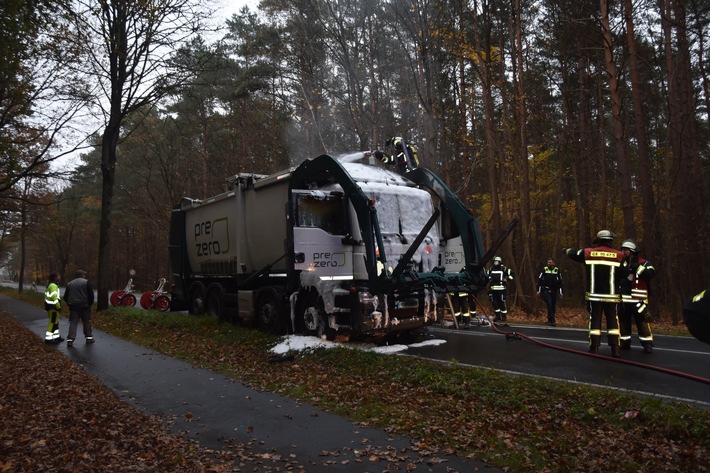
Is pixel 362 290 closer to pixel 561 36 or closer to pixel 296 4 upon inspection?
pixel 561 36

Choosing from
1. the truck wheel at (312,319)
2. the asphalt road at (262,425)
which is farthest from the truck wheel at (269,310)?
the asphalt road at (262,425)

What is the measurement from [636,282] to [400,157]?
5.22 m

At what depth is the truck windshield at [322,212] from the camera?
980cm

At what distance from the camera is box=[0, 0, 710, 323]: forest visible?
15.1 meters

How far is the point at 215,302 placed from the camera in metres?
13.8

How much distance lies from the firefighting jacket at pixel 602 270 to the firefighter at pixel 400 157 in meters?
4.29

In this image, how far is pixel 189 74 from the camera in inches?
750

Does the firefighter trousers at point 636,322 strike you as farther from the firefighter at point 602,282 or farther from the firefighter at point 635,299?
the firefighter at point 602,282

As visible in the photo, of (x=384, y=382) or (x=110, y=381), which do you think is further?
(x=110, y=381)

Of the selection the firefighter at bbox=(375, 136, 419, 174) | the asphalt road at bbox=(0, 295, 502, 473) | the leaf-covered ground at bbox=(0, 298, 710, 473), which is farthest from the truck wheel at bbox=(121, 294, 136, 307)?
the firefighter at bbox=(375, 136, 419, 174)

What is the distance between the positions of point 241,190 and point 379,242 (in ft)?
16.2

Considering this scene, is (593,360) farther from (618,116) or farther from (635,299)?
(618,116)

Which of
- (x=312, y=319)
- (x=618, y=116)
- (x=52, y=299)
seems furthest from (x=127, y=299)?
(x=618, y=116)

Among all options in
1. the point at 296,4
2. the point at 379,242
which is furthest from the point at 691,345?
the point at 296,4
